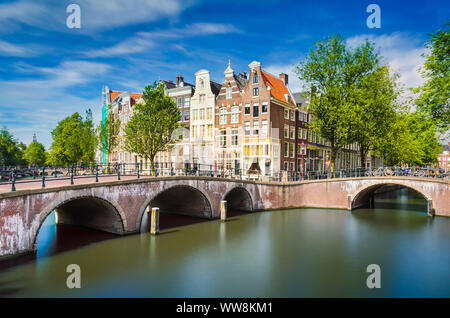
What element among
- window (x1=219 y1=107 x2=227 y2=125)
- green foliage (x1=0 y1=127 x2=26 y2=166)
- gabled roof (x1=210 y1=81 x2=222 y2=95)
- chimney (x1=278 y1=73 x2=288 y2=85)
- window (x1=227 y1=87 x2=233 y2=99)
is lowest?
green foliage (x1=0 y1=127 x2=26 y2=166)

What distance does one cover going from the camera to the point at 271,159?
119 ft

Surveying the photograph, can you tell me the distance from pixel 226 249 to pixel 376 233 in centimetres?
1132

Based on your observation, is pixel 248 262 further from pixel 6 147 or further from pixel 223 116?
pixel 6 147

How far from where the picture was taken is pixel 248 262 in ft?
49.6

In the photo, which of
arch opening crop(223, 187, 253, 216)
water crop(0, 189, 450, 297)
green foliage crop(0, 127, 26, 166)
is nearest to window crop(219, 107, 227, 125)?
arch opening crop(223, 187, 253, 216)

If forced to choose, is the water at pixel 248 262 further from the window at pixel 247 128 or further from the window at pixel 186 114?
the window at pixel 186 114

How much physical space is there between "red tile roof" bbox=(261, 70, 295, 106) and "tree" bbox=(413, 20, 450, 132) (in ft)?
55.2

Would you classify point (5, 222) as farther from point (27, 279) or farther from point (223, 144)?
point (223, 144)

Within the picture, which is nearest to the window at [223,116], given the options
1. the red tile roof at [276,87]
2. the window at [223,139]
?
the window at [223,139]

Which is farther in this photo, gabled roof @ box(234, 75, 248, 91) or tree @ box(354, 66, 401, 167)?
gabled roof @ box(234, 75, 248, 91)

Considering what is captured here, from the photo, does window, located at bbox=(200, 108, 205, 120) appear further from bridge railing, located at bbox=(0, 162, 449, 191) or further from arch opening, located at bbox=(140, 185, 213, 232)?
arch opening, located at bbox=(140, 185, 213, 232)

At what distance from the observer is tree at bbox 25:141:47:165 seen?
78456mm

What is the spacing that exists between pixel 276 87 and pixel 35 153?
70.3 m

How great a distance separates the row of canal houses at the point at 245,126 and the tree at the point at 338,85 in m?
2.58
